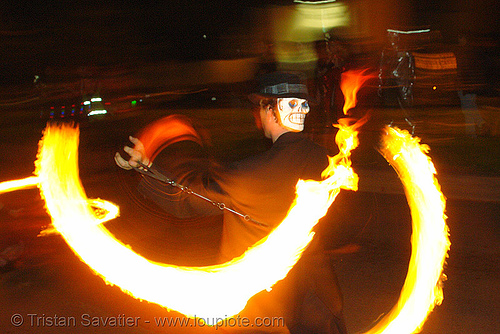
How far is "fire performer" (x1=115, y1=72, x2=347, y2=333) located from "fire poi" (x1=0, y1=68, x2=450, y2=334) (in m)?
0.07

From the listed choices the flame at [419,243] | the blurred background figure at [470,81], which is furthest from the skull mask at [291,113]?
the blurred background figure at [470,81]

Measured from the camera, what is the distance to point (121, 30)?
2581 centimetres

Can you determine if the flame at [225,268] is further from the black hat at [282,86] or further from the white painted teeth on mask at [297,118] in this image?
the black hat at [282,86]

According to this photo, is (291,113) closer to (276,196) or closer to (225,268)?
(276,196)

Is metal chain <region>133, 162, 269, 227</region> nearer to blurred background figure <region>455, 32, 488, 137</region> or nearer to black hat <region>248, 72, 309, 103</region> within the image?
black hat <region>248, 72, 309, 103</region>

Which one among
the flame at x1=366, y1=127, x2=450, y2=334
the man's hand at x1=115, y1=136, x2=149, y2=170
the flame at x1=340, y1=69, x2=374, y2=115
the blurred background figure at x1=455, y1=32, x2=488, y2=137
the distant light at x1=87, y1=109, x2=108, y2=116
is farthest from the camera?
the distant light at x1=87, y1=109, x2=108, y2=116

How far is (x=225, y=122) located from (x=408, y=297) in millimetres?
17245

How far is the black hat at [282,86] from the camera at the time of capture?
108 inches

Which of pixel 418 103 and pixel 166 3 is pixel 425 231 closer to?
pixel 418 103

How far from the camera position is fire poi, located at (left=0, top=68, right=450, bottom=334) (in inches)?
99.0

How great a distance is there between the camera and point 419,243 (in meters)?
3.17

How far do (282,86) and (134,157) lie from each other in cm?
86

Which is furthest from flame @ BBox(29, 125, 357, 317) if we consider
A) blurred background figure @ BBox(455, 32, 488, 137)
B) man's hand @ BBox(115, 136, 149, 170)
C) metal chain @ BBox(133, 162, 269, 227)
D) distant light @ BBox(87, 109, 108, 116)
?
distant light @ BBox(87, 109, 108, 116)

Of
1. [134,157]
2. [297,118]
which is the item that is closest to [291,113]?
[297,118]
